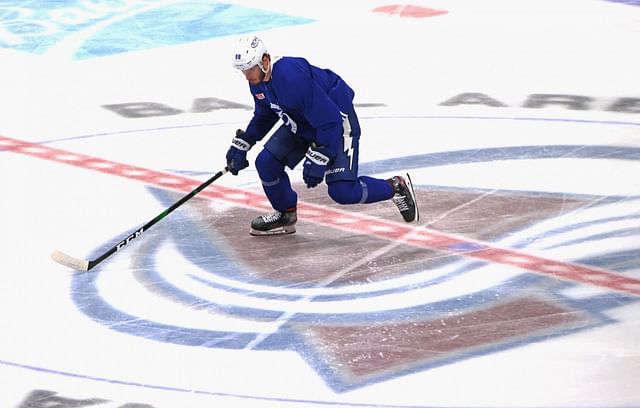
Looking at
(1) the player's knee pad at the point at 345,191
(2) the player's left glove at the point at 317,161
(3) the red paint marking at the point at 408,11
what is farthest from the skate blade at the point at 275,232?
(3) the red paint marking at the point at 408,11

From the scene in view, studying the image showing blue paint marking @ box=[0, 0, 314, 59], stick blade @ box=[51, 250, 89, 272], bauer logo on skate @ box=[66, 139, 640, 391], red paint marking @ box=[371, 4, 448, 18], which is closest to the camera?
Answer: bauer logo on skate @ box=[66, 139, 640, 391]

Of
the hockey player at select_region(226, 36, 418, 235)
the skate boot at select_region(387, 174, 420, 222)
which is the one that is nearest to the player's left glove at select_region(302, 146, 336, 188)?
the hockey player at select_region(226, 36, 418, 235)

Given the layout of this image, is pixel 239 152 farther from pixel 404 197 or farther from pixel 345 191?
pixel 404 197

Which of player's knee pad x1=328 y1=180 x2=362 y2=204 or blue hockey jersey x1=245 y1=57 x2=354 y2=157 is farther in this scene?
player's knee pad x1=328 y1=180 x2=362 y2=204

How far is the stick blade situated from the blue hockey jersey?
1.04 m

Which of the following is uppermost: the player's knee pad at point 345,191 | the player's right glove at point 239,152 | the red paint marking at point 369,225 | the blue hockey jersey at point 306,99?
the blue hockey jersey at point 306,99

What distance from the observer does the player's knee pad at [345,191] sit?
6.14m

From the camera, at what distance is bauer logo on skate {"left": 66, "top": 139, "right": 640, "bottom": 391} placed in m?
5.17

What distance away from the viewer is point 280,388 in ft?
15.6

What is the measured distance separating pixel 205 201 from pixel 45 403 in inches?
96.1

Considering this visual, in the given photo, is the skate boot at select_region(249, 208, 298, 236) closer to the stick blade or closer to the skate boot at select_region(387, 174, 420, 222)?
the skate boot at select_region(387, 174, 420, 222)

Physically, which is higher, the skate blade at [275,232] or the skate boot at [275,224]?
the skate boot at [275,224]

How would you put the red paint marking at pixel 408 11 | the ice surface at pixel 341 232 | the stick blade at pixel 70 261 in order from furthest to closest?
the red paint marking at pixel 408 11 < the stick blade at pixel 70 261 < the ice surface at pixel 341 232

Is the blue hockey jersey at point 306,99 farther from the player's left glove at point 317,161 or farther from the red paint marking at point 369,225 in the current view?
the red paint marking at point 369,225
